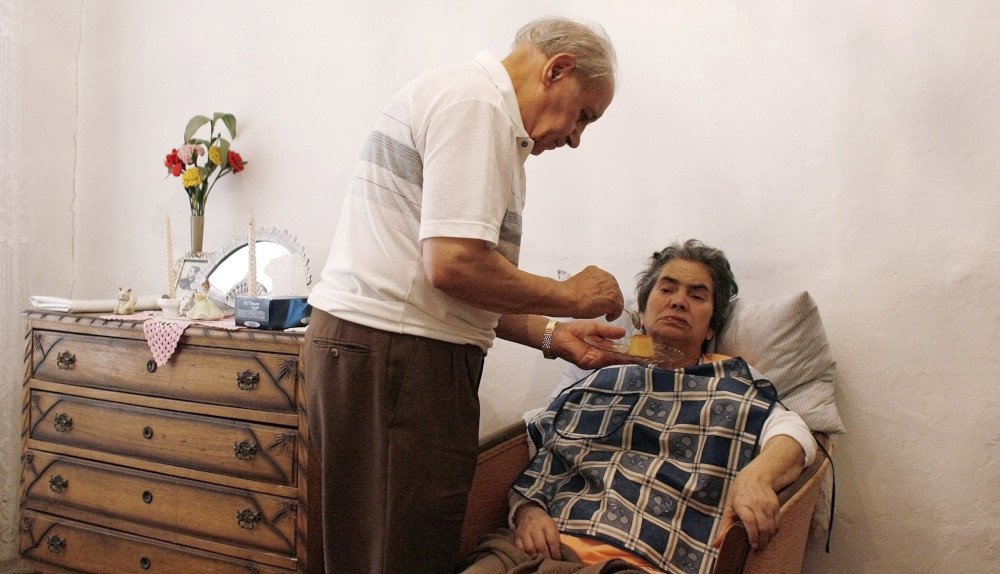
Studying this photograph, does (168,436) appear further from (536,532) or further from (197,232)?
(536,532)

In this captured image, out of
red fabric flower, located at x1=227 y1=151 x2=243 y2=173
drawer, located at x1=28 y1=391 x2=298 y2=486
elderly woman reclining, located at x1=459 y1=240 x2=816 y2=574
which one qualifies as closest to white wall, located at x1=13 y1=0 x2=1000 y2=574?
red fabric flower, located at x1=227 y1=151 x2=243 y2=173

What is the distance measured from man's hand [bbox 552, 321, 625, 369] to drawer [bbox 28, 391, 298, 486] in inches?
30.5

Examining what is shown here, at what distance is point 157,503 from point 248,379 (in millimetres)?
482

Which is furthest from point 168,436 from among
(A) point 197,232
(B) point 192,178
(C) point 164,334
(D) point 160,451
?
(B) point 192,178

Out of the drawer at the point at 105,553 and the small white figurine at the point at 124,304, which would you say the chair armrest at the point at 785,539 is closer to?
the drawer at the point at 105,553

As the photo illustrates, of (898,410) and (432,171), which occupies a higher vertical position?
(432,171)

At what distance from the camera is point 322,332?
3.98 ft

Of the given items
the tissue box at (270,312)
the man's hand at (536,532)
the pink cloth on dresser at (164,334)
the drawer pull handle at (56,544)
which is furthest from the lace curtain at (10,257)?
the man's hand at (536,532)

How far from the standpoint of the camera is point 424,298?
3.86 feet

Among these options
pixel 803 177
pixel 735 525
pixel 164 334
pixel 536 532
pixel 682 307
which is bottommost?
pixel 536 532

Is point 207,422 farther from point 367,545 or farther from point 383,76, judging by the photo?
point 383,76

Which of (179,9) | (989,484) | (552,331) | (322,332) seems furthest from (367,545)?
(179,9)

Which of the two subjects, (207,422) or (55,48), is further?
(55,48)

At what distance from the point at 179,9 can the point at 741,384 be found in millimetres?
2499
